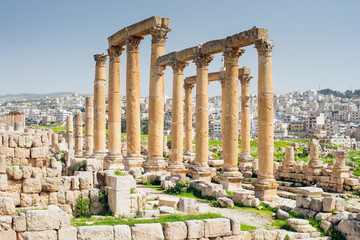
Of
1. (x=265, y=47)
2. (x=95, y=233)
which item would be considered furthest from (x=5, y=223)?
(x=265, y=47)

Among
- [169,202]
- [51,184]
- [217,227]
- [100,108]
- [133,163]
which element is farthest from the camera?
[100,108]

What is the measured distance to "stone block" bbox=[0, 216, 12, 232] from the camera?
9.61 m

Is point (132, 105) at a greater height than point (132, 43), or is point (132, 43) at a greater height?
point (132, 43)

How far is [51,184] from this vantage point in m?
14.1

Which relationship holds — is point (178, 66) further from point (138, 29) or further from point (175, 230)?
point (175, 230)

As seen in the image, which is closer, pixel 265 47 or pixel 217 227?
pixel 217 227

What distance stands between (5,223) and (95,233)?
6.66 feet

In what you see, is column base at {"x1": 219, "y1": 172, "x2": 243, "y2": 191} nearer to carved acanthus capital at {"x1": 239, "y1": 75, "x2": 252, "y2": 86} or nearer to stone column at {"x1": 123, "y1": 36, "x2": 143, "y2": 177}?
stone column at {"x1": 123, "y1": 36, "x2": 143, "y2": 177}

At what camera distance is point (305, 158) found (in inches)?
1478

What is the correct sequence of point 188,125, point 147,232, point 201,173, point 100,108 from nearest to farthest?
point 147,232, point 201,173, point 100,108, point 188,125

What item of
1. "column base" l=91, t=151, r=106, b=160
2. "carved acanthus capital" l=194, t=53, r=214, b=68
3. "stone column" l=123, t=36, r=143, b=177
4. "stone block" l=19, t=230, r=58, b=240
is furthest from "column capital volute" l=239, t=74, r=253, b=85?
"stone block" l=19, t=230, r=58, b=240

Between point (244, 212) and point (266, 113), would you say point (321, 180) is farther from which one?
point (244, 212)

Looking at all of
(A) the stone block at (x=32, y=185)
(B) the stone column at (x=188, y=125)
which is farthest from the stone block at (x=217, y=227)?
(B) the stone column at (x=188, y=125)

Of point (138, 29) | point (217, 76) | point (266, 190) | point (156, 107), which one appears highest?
point (138, 29)
